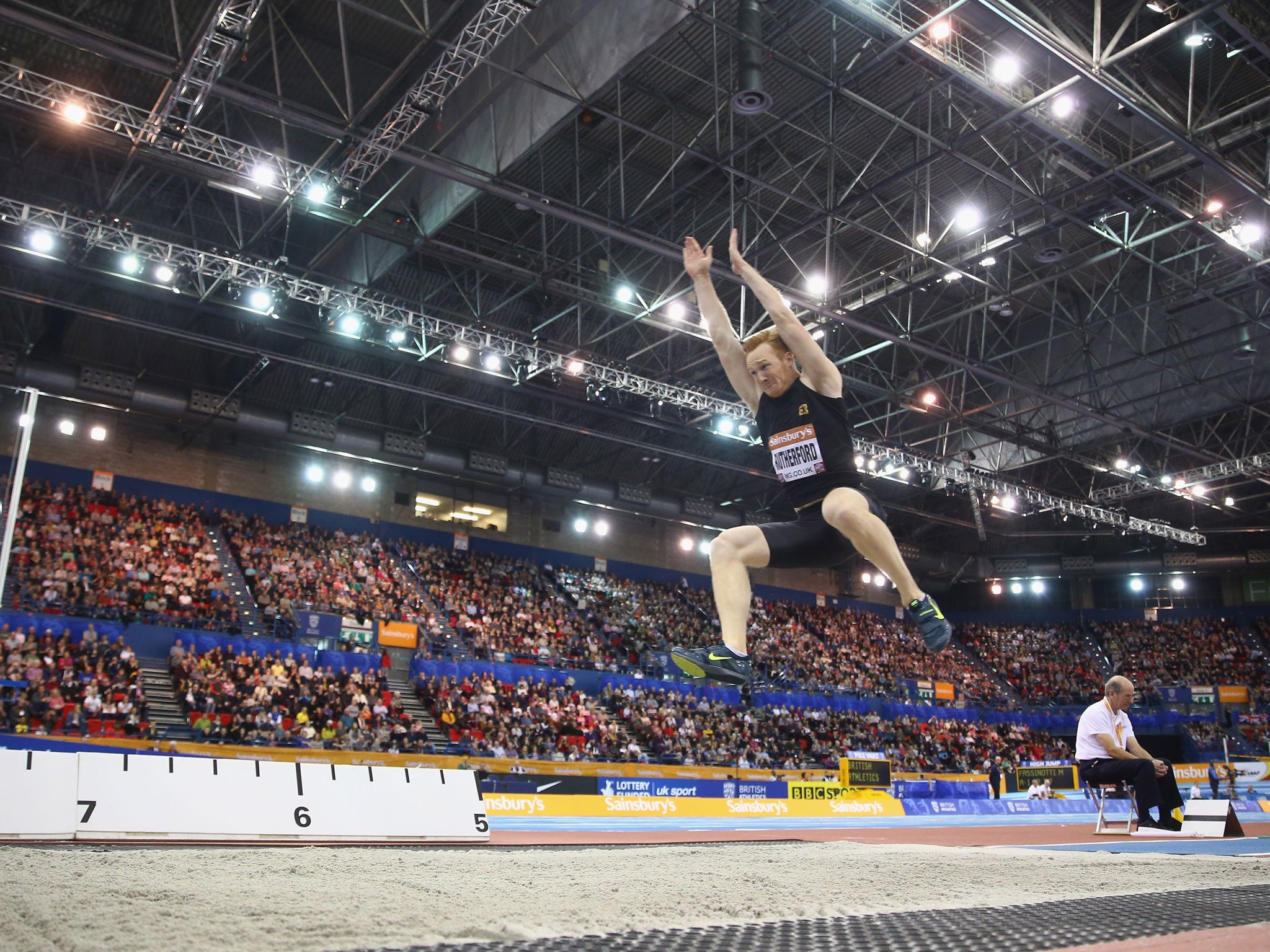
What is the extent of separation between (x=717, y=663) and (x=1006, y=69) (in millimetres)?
12389

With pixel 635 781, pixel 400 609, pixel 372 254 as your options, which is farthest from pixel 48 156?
pixel 635 781

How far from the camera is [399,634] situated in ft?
79.0

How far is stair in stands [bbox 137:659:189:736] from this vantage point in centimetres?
1784

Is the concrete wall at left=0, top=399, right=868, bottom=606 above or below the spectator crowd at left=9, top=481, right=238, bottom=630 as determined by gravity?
above

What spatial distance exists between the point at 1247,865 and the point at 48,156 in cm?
2195

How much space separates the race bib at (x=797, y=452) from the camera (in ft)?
14.0

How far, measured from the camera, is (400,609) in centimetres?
2531

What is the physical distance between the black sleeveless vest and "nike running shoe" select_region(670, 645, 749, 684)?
0.78m

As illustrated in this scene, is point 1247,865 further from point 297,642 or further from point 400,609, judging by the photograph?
point 400,609

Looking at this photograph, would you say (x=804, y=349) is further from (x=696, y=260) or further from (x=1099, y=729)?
(x=1099, y=729)

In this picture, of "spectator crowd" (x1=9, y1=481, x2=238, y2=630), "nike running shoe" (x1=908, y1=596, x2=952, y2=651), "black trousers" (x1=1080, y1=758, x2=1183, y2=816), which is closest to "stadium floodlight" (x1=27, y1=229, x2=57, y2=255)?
"spectator crowd" (x1=9, y1=481, x2=238, y2=630)

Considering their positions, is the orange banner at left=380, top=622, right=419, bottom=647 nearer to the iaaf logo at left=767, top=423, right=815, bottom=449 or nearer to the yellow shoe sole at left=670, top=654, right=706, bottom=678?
the yellow shoe sole at left=670, top=654, right=706, bottom=678

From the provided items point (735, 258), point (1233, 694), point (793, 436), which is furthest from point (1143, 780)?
point (1233, 694)

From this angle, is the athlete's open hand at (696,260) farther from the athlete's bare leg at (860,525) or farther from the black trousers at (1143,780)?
the black trousers at (1143,780)
